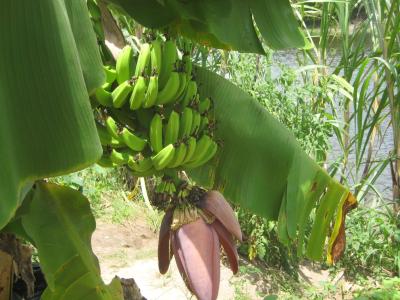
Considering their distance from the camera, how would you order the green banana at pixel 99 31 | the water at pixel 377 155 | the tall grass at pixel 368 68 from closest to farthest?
the green banana at pixel 99 31 < the tall grass at pixel 368 68 < the water at pixel 377 155

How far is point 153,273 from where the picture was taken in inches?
112

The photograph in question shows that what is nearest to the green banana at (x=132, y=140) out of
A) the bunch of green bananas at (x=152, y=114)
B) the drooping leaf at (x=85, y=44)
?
the bunch of green bananas at (x=152, y=114)

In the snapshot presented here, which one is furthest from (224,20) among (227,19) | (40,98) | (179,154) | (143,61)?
(40,98)

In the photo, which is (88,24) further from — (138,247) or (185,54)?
(138,247)

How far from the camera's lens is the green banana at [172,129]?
3.77ft

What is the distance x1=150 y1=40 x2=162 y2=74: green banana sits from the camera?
116 cm

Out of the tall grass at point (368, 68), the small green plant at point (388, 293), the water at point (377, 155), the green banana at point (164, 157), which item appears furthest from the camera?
the water at point (377, 155)

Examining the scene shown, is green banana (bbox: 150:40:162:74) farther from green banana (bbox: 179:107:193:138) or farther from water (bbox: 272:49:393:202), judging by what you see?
water (bbox: 272:49:393:202)

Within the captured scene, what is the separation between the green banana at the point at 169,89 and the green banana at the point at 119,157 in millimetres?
129

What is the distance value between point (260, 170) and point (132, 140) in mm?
398

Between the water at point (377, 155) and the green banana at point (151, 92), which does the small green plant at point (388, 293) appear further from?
the green banana at point (151, 92)

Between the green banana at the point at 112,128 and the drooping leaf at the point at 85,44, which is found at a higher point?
the drooping leaf at the point at 85,44

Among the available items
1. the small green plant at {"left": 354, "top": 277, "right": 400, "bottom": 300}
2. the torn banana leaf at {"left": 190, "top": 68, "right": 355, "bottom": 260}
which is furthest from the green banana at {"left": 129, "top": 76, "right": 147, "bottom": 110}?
the small green plant at {"left": 354, "top": 277, "right": 400, "bottom": 300}

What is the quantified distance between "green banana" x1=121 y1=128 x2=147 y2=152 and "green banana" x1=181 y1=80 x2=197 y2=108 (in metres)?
0.13
